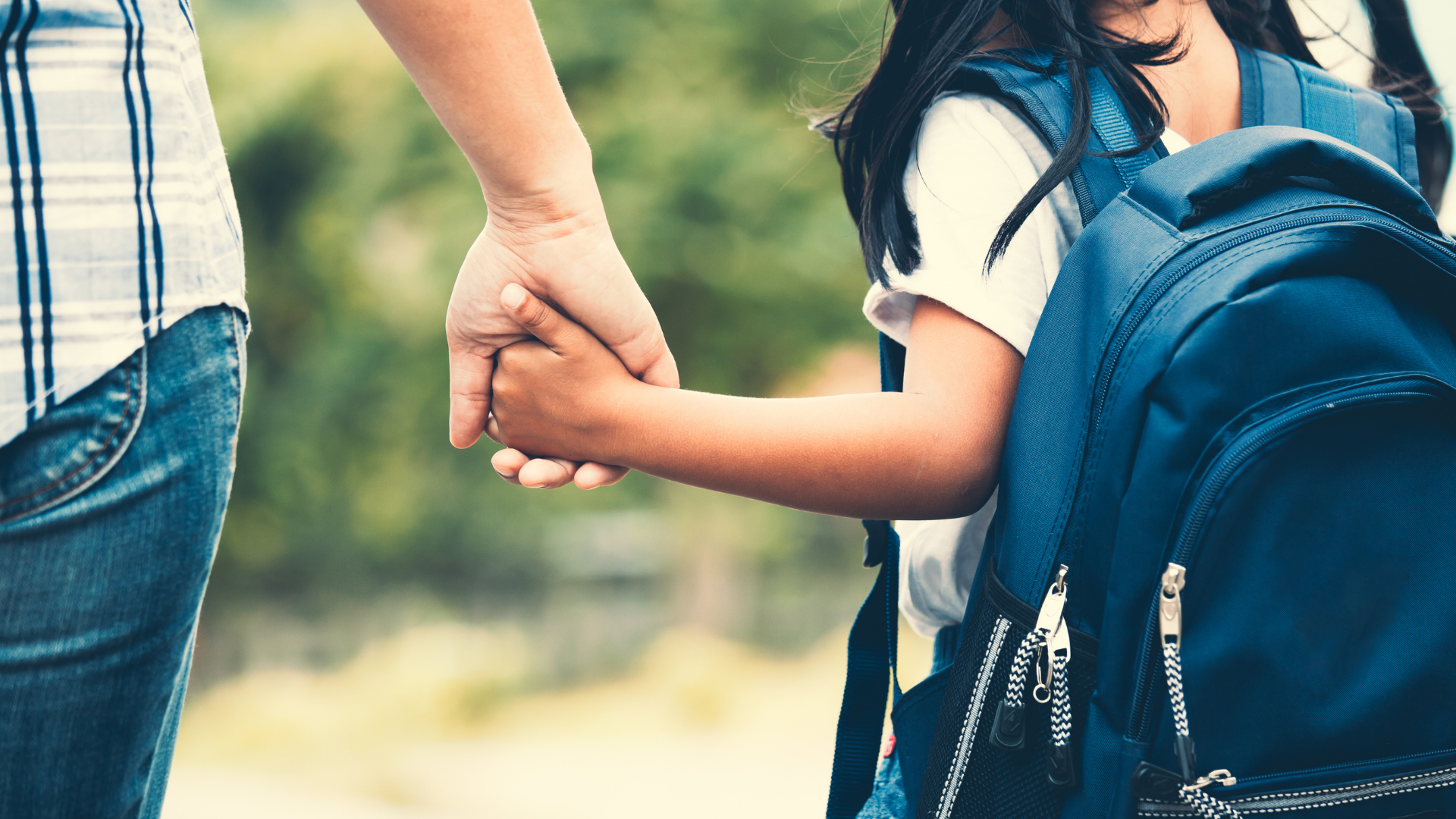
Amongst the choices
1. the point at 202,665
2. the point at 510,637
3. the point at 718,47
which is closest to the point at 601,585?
the point at 510,637

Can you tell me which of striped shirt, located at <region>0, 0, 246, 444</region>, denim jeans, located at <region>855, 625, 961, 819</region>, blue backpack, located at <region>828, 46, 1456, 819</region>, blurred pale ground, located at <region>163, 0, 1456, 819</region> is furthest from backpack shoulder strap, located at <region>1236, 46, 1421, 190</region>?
blurred pale ground, located at <region>163, 0, 1456, 819</region>

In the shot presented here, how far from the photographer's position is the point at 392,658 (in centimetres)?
637

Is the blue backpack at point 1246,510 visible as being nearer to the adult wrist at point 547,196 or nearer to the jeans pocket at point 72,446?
the adult wrist at point 547,196

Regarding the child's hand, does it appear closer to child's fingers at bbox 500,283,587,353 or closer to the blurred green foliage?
child's fingers at bbox 500,283,587,353

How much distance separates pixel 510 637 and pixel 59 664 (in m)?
6.01

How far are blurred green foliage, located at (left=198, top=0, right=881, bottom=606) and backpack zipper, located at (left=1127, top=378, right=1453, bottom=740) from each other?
426cm

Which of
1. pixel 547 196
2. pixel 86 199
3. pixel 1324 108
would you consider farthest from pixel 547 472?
pixel 1324 108

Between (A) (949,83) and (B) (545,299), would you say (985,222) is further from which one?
(B) (545,299)

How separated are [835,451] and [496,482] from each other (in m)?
5.56

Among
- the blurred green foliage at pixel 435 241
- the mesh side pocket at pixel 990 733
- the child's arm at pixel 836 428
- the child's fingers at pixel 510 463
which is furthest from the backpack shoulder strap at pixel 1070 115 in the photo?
the blurred green foliage at pixel 435 241

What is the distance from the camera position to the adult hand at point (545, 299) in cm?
91

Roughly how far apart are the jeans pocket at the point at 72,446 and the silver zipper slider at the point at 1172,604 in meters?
0.72

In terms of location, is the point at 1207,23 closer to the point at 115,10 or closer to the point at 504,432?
the point at 504,432

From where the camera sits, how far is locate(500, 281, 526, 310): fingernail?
924mm
